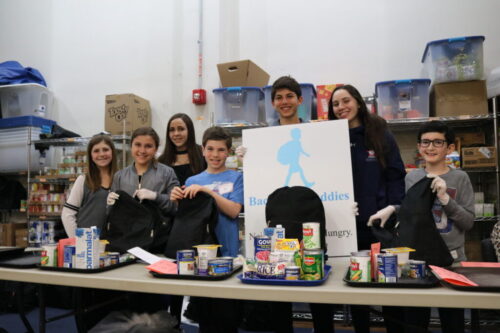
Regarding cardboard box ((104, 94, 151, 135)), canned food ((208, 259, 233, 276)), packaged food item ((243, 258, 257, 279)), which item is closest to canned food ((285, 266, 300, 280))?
packaged food item ((243, 258, 257, 279))

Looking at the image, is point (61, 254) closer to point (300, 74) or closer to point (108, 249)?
point (108, 249)

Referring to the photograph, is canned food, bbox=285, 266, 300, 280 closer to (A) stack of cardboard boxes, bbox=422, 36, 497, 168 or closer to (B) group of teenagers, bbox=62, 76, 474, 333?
(B) group of teenagers, bbox=62, 76, 474, 333

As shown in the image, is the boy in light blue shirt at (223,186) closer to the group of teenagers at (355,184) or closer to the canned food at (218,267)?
the group of teenagers at (355,184)

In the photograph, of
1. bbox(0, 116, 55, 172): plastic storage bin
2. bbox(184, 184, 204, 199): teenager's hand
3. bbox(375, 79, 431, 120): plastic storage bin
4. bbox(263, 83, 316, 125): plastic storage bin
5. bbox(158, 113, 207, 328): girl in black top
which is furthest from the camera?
bbox(0, 116, 55, 172): plastic storage bin

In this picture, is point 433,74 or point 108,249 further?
point 433,74

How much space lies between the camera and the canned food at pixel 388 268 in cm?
121

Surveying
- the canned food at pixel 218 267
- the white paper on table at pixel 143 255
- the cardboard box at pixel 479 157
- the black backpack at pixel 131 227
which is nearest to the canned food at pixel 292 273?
the canned food at pixel 218 267

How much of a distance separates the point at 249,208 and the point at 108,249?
722mm

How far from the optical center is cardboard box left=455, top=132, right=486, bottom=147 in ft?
12.2

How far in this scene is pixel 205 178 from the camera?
210cm

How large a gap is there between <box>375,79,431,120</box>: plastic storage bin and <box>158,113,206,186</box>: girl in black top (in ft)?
6.53

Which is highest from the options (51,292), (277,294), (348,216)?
(348,216)

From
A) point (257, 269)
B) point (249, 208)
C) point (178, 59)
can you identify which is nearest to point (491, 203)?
point (249, 208)

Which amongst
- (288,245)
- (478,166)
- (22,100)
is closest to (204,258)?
(288,245)
